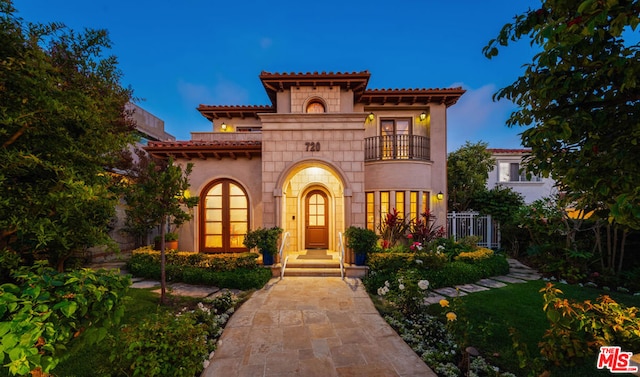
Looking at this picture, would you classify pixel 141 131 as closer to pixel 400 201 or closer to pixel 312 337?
pixel 400 201

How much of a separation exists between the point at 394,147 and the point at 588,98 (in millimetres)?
7455

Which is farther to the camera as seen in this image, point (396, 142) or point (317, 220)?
point (317, 220)

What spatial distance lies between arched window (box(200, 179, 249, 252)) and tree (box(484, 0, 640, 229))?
861cm

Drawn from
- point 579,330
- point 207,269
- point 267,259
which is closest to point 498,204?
point 579,330

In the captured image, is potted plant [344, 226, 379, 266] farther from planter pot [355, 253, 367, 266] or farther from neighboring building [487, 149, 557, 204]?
neighboring building [487, 149, 557, 204]

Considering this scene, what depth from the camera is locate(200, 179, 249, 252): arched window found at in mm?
9211

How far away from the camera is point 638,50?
2182 millimetres

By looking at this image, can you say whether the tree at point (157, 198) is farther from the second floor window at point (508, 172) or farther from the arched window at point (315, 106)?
the second floor window at point (508, 172)

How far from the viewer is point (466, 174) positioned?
523 inches

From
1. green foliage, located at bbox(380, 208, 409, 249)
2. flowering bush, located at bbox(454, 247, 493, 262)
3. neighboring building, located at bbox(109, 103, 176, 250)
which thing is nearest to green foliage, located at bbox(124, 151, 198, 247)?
green foliage, located at bbox(380, 208, 409, 249)

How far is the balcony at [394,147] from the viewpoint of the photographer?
993 centimetres

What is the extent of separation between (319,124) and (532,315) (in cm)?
738

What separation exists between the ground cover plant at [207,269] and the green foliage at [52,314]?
4.91 meters

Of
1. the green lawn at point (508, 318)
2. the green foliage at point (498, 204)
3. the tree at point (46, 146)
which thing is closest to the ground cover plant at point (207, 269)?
the tree at point (46, 146)
